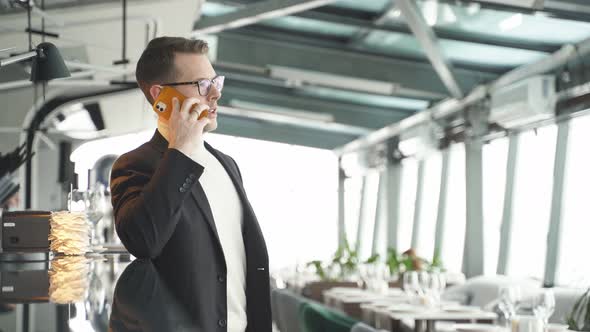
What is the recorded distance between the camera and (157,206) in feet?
3.84

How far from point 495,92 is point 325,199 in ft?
27.9

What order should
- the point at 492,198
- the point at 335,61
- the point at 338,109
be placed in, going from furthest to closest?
1. the point at 338,109
2. the point at 335,61
3. the point at 492,198

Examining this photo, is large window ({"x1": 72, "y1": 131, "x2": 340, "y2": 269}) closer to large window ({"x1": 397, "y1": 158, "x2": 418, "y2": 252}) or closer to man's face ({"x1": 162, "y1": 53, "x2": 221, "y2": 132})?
large window ({"x1": 397, "y1": 158, "x2": 418, "y2": 252})

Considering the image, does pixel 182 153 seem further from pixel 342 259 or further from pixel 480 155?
pixel 342 259

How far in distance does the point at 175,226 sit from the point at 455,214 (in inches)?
420

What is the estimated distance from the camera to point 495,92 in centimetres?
925

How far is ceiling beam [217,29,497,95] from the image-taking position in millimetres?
10594

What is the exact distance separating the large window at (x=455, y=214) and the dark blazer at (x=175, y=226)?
10116 mm

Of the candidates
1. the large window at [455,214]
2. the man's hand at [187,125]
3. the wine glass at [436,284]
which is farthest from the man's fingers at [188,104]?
the large window at [455,214]

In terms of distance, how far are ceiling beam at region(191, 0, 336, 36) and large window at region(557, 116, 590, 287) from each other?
8.99ft

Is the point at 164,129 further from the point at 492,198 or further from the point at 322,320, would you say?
the point at 492,198

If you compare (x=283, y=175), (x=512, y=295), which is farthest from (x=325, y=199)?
(x=512, y=295)

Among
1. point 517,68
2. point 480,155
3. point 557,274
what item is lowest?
point 557,274

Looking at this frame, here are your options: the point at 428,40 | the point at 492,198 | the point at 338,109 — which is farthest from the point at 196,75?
the point at 338,109
